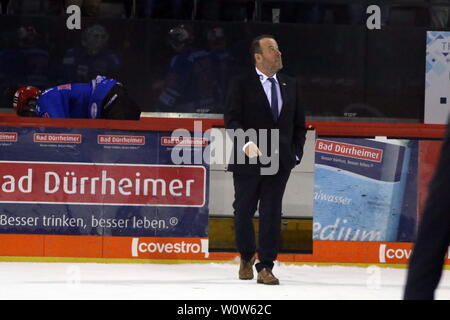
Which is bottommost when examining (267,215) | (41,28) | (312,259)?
(312,259)

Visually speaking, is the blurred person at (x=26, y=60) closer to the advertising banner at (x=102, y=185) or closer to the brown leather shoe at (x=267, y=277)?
the advertising banner at (x=102, y=185)

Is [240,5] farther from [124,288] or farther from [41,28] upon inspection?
[124,288]

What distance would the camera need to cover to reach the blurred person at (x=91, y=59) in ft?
32.9

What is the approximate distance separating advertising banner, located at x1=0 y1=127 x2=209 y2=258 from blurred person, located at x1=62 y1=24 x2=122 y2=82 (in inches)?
91.5

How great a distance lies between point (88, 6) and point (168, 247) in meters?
3.30

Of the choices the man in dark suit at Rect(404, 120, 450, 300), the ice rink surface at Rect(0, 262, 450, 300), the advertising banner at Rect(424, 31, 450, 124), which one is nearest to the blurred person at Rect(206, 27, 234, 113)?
the advertising banner at Rect(424, 31, 450, 124)

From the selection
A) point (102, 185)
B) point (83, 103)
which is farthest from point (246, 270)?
point (83, 103)

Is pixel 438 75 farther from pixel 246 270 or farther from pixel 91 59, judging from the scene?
pixel 246 270

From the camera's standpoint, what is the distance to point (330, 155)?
25.8ft

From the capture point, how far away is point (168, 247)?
25.5 feet

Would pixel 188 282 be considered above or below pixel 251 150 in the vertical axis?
below

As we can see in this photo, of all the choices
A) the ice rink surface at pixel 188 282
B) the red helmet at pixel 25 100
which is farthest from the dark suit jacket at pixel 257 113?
the red helmet at pixel 25 100

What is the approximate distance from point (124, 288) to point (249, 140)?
1186 millimetres
